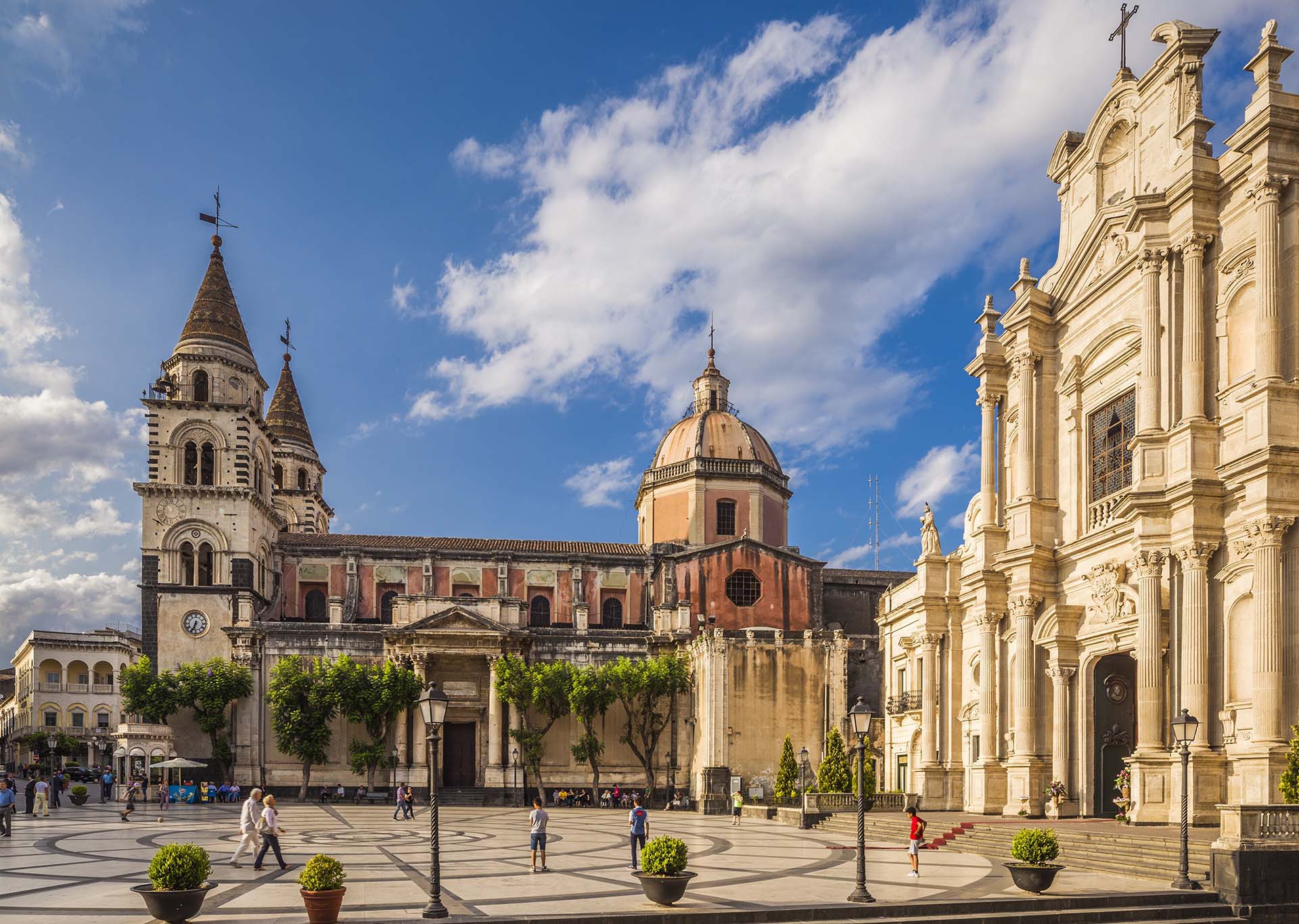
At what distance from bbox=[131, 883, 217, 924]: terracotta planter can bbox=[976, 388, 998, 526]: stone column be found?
2443 cm

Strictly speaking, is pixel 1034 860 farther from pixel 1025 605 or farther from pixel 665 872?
pixel 1025 605

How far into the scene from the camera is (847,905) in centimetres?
1742

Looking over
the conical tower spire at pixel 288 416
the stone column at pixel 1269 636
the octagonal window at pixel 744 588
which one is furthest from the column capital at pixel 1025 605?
the conical tower spire at pixel 288 416

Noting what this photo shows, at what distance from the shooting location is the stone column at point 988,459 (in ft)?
112

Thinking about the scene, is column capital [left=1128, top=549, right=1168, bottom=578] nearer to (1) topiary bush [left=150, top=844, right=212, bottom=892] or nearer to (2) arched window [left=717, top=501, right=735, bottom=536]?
(1) topiary bush [left=150, top=844, right=212, bottom=892]

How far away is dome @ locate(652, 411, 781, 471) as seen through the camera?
6172 cm

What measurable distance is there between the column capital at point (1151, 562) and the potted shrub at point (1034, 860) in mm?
7997

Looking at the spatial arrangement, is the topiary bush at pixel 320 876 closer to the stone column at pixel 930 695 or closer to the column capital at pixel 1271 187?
the column capital at pixel 1271 187

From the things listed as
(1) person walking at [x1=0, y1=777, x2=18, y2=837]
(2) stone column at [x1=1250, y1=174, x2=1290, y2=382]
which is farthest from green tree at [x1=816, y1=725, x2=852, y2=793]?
(1) person walking at [x1=0, y1=777, x2=18, y2=837]

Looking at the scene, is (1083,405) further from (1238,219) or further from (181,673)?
(181,673)

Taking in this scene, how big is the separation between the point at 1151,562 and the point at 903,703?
Answer: 17.6 m

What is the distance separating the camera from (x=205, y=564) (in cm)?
5638

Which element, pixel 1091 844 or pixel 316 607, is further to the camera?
pixel 316 607

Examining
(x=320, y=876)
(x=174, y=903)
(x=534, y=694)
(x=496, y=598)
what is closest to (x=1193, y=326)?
(x=320, y=876)
